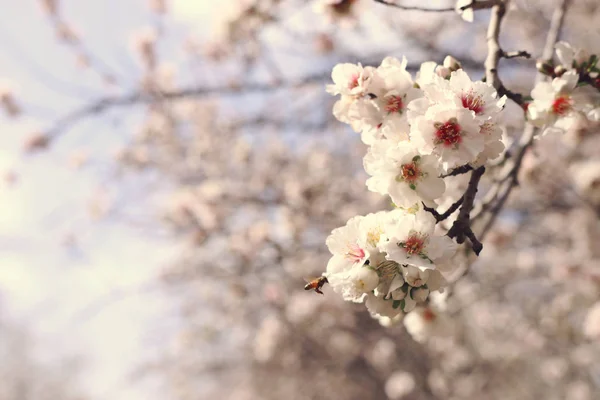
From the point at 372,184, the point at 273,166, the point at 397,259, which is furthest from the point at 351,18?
the point at 273,166

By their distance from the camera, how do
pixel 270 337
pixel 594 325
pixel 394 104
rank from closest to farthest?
pixel 394 104 → pixel 594 325 → pixel 270 337

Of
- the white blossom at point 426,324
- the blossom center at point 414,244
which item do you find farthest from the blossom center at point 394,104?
the white blossom at point 426,324

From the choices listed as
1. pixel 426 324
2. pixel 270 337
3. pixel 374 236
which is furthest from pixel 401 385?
pixel 374 236

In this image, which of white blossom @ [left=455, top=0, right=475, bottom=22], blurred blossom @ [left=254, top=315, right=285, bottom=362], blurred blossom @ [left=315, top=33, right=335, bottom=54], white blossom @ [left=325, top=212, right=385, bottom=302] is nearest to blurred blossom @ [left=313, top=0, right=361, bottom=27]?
white blossom @ [left=455, top=0, right=475, bottom=22]

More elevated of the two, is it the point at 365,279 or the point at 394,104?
the point at 394,104

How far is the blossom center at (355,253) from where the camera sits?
33.1 inches

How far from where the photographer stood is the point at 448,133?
2.69 feet

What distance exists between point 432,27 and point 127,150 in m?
3.20

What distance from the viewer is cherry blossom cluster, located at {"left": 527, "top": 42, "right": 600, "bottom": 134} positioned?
101 centimetres

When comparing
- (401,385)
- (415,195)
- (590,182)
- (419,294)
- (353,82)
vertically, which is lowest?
(401,385)

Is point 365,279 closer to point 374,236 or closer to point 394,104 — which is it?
point 374,236

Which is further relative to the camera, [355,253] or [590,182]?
[590,182]

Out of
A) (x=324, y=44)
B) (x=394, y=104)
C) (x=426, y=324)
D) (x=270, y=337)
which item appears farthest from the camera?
(x=270, y=337)

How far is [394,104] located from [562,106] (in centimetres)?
40
